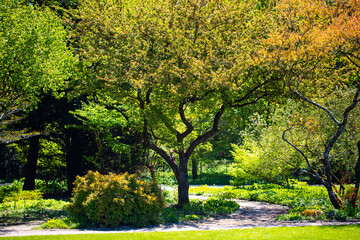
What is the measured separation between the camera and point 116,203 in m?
10.3

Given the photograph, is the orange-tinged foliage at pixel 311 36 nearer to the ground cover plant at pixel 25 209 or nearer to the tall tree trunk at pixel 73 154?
the ground cover plant at pixel 25 209

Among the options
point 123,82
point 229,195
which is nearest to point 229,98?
point 123,82

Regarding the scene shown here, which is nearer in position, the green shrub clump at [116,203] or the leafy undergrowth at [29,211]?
the green shrub clump at [116,203]

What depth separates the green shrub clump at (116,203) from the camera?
10188 millimetres

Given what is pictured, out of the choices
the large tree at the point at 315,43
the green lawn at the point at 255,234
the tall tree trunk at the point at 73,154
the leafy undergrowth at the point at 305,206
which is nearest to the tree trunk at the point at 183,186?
the leafy undergrowth at the point at 305,206

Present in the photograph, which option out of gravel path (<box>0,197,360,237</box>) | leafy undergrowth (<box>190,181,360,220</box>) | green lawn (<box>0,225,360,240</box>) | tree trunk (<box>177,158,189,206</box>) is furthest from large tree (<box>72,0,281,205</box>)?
green lawn (<box>0,225,360,240</box>)

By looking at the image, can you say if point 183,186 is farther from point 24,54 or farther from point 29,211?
point 24,54

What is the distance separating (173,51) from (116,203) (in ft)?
19.8

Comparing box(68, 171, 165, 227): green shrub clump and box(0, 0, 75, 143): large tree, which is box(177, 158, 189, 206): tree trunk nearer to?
box(68, 171, 165, 227): green shrub clump

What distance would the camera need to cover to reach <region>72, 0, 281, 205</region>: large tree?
→ 11875mm

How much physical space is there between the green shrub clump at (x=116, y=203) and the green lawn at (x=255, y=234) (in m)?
1.66

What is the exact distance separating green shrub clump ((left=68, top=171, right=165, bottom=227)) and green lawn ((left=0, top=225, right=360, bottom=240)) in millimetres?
1664

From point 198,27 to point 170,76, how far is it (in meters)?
2.34

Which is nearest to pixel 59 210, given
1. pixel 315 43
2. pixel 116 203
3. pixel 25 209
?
pixel 25 209
